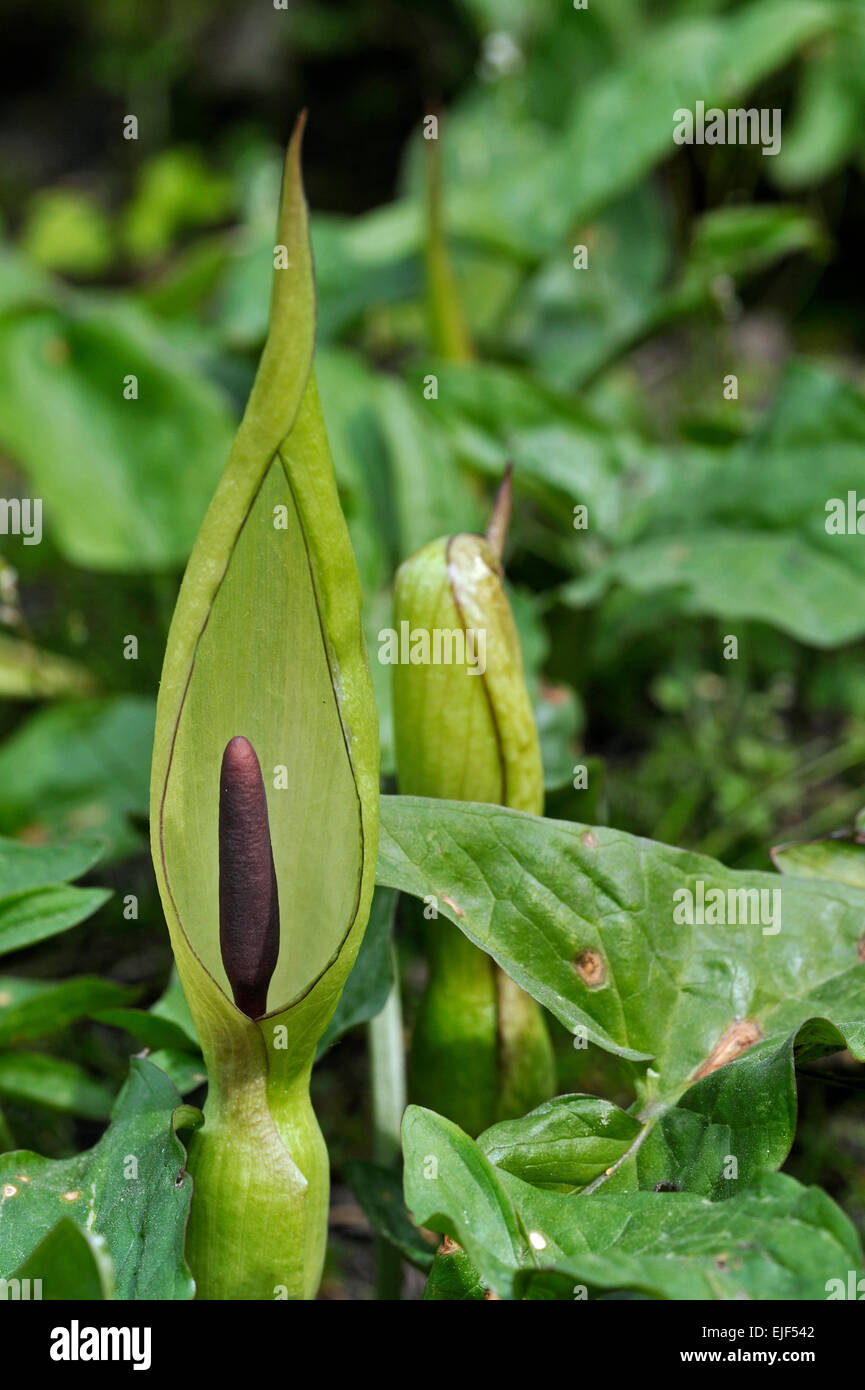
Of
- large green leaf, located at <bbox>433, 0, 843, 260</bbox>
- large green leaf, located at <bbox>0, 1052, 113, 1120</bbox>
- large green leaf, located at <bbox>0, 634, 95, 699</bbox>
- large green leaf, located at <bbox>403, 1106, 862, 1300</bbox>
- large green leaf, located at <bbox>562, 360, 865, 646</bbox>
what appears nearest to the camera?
large green leaf, located at <bbox>403, 1106, 862, 1300</bbox>

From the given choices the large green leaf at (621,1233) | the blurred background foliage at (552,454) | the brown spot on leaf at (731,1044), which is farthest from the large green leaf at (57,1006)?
the brown spot on leaf at (731,1044)

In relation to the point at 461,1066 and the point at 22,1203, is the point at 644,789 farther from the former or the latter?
the point at 22,1203

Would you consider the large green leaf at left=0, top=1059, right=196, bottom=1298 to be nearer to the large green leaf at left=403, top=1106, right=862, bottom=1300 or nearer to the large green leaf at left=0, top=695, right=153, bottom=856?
the large green leaf at left=403, top=1106, right=862, bottom=1300

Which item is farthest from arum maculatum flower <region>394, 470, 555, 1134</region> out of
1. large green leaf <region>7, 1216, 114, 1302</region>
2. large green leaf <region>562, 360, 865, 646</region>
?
large green leaf <region>562, 360, 865, 646</region>

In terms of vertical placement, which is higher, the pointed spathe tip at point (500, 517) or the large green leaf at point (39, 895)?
the pointed spathe tip at point (500, 517)

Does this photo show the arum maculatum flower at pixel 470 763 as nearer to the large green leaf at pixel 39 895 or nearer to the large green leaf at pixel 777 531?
the large green leaf at pixel 39 895

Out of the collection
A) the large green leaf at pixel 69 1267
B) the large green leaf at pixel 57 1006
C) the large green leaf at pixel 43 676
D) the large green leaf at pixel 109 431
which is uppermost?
the large green leaf at pixel 109 431
